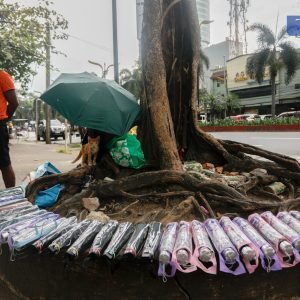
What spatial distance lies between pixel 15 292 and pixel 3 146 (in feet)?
7.00

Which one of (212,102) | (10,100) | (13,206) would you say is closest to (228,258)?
(13,206)

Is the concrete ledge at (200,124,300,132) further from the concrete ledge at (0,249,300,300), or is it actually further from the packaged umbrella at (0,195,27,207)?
the concrete ledge at (0,249,300,300)

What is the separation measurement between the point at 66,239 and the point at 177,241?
637 millimetres

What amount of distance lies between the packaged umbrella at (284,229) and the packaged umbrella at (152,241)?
680 mm

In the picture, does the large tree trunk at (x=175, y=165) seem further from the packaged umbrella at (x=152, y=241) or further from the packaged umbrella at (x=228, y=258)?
the packaged umbrella at (x=228, y=258)

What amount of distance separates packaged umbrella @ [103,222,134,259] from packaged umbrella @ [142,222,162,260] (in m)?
0.13

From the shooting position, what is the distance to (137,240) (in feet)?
8.04

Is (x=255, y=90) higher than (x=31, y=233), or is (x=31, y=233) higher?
(x=255, y=90)

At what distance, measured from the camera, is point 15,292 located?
2.81 meters

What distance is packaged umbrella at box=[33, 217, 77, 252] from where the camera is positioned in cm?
248

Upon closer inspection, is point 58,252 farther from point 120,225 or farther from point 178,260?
point 178,260

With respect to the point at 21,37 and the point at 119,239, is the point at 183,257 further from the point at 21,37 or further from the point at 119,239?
the point at 21,37

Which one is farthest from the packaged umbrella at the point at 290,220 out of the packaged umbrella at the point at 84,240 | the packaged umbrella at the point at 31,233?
the packaged umbrella at the point at 31,233

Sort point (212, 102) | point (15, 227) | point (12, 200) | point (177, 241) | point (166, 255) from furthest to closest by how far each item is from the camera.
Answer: point (212, 102)
point (12, 200)
point (15, 227)
point (177, 241)
point (166, 255)
